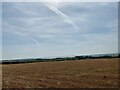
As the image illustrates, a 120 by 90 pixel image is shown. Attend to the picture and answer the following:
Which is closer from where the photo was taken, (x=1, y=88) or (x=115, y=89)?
(x=115, y=89)

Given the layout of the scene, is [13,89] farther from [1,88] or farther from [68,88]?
[68,88]

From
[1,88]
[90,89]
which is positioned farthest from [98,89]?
[1,88]

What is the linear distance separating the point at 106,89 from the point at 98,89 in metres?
0.56

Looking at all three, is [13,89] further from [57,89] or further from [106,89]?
[106,89]

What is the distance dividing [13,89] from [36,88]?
1.66 meters

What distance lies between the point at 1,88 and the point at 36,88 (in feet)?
8.87

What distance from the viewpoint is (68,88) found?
21188mm

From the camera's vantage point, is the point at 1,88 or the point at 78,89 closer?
the point at 78,89

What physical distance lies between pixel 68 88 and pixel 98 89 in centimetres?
215

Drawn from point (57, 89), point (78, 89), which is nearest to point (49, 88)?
point (57, 89)

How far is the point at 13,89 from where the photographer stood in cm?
2125

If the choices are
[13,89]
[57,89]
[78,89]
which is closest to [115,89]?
[78,89]

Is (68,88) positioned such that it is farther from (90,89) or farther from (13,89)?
(13,89)

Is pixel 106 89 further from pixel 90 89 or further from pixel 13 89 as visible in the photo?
pixel 13 89
